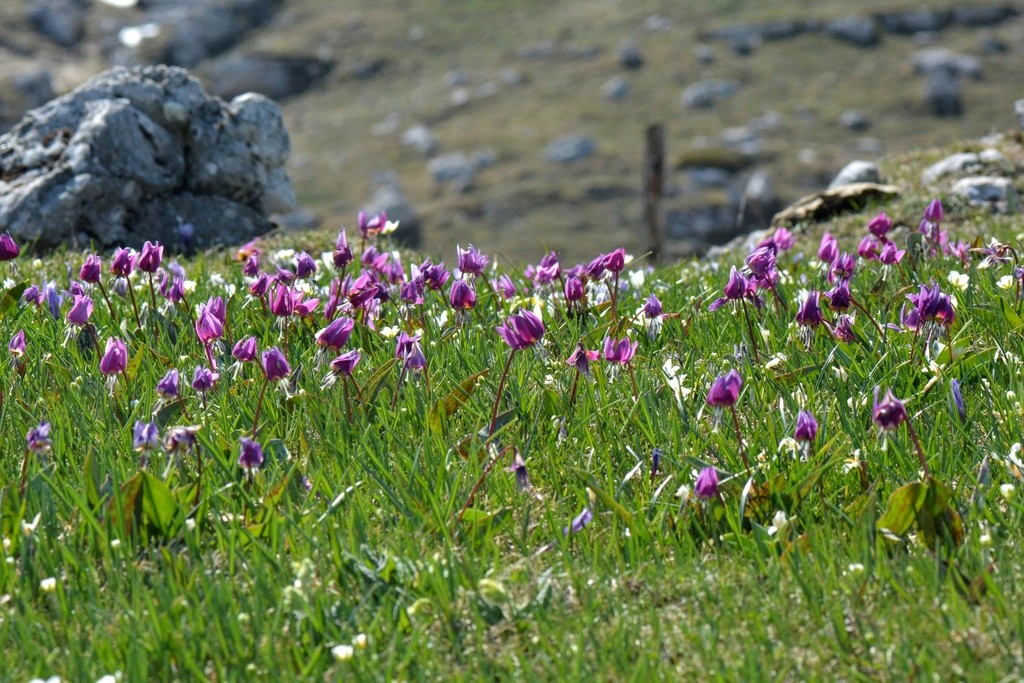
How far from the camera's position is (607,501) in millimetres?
3236

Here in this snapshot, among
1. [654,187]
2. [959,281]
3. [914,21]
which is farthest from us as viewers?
[914,21]

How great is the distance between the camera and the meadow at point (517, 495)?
269 cm

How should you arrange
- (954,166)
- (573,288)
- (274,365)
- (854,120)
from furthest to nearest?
(854,120) → (954,166) → (573,288) → (274,365)

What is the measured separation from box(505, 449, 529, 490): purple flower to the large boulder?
5.82 metres

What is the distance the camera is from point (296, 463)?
342 centimetres

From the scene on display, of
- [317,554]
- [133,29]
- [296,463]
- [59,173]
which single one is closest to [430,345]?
[296,463]

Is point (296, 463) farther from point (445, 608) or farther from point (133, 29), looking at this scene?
point (133, 29)

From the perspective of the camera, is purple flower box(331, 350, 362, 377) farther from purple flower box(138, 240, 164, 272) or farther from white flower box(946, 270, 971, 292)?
white flower box(946, 270, 971, 292)

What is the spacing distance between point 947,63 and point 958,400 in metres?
94.8

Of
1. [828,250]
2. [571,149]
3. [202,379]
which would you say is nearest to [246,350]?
[202,379]

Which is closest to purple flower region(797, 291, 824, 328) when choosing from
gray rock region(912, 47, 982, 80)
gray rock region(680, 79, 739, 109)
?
gray rock region(912, 47, 982, 80)

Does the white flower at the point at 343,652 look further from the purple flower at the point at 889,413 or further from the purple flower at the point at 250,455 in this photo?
the purple flower at the point at 889,413

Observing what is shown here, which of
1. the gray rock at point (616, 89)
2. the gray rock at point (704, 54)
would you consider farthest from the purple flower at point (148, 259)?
the gray rock at point (704, 54)

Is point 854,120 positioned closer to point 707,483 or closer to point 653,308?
point 653,308
